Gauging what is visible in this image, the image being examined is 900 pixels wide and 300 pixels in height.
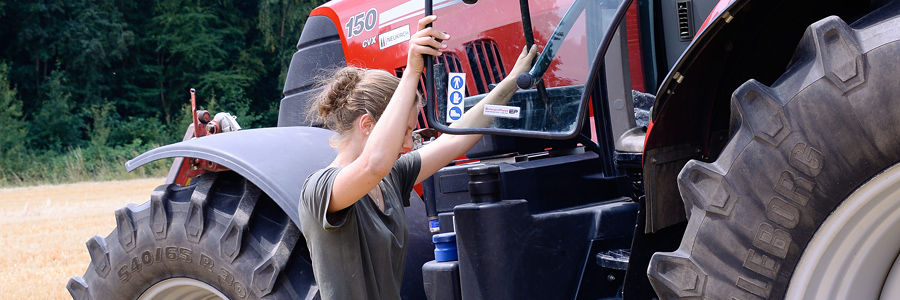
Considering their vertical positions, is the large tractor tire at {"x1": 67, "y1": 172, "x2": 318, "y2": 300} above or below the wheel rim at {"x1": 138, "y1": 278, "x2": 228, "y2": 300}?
above

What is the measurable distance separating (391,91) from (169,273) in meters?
1.30

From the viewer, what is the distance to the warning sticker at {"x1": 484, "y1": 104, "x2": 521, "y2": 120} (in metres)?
2.46

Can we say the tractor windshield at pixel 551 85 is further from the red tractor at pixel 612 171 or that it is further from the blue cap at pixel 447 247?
the blue cap at pixel 447 247

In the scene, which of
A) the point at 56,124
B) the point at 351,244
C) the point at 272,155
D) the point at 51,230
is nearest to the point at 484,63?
the point at 272,155

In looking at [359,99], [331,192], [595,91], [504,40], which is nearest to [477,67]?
[504,40]

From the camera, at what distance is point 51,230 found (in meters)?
10.0

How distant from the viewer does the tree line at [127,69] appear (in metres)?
24.5

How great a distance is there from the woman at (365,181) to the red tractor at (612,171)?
5.6 inches

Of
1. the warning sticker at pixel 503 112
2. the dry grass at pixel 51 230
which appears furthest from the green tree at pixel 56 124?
the warning sticker at pixel 503 112

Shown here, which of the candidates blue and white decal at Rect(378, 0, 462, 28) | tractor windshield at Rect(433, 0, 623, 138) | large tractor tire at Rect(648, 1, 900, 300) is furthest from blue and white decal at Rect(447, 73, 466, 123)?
blue and white decal at Rect(378, 0, 462, 28)

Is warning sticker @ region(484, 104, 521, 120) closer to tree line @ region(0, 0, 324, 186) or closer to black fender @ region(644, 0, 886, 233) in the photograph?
black fender @ region(644, 0, 886, 233)

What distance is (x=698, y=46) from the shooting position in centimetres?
189

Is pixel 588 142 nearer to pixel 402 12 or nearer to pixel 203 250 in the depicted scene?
pixel 402 12

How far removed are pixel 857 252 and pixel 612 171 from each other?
3.73 ft
